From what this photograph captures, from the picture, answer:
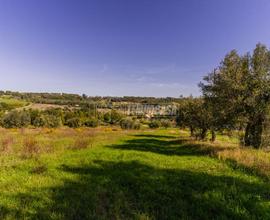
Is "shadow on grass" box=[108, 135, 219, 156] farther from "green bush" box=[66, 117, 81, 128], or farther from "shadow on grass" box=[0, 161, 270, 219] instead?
"green bush" box=[66, 117, 81, 128]

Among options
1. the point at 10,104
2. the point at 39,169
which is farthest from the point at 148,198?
the point at 10,104

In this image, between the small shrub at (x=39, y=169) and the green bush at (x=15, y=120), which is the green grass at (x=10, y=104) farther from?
the small shrub at (x=39, y=169)

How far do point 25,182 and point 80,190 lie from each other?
2.37 meters

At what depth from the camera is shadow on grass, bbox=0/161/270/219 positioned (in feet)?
18.7

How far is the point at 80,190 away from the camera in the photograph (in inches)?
295

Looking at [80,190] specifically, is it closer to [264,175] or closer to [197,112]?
[264,175]

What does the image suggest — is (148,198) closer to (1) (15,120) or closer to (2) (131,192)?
(2) (131,192)

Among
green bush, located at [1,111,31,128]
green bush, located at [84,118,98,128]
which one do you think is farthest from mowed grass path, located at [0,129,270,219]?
green bush, located at [84,118,98,128]

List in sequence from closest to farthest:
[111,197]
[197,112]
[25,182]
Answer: [111,197], [25,182], [197,112]

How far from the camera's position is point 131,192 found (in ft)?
24.6

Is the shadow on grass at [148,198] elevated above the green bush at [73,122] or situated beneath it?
elevated above

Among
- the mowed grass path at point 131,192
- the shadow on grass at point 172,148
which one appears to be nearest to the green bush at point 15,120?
the shadow on grass at point 172,148

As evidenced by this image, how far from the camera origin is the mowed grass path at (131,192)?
5.78m

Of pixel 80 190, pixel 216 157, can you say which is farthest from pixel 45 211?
pixel 216 157
